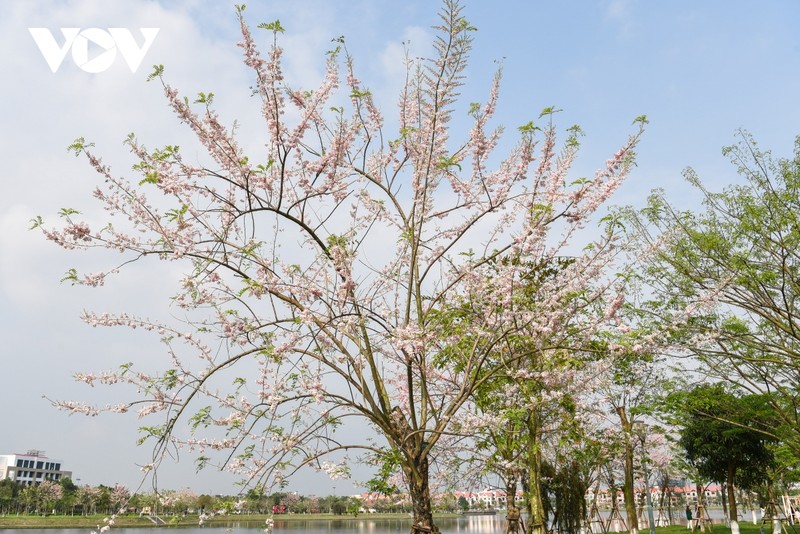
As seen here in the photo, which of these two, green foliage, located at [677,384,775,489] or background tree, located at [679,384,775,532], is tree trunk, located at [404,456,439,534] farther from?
background tree, located at [679,384,775,532]

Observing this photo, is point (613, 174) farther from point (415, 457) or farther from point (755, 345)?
point (755, 345)

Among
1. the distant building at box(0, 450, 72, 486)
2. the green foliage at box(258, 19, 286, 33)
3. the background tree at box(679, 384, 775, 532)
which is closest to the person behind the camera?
the green foliage at box(258, 19, 286, 33)

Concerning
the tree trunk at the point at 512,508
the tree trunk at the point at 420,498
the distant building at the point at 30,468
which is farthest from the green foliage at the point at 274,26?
the distant building at the point at 30,468

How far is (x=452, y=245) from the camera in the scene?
6582 mm

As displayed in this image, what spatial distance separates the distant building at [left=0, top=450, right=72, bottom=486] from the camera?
9725cm

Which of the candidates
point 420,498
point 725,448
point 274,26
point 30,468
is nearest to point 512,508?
point 420,498

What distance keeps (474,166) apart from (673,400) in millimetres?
14350

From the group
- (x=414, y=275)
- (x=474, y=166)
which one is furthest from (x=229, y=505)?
(x=474, y=166)

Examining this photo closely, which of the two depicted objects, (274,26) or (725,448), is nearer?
(274,26)

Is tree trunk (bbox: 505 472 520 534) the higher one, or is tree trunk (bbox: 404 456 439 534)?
tree trunk (bbox: 404 456 439 534)

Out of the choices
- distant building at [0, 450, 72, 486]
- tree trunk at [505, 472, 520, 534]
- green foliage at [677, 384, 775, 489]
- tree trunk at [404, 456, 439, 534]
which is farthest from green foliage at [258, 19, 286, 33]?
distant building at [0, 450, 72, 486]

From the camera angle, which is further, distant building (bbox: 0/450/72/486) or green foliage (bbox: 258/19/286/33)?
distant building (bbox: 0/450/72/486)

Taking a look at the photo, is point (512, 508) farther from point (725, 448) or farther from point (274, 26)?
point (725, 448)

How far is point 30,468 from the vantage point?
10306 cm
